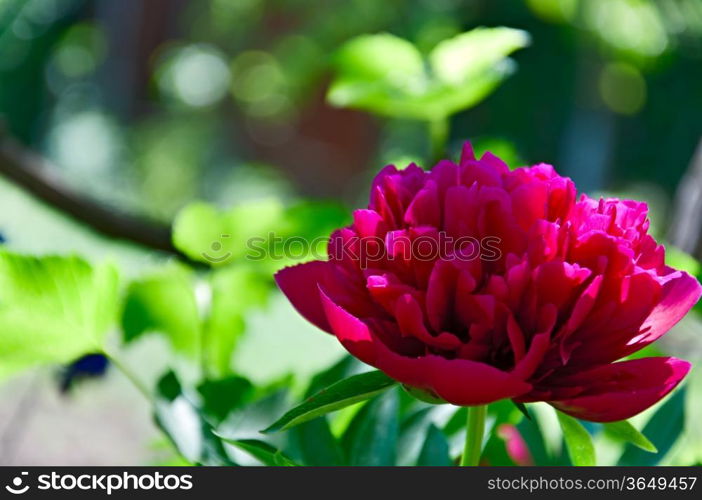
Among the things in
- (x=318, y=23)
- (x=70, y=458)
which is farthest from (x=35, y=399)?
(x=318, y=23)

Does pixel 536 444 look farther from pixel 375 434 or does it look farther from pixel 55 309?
pixel 55 309

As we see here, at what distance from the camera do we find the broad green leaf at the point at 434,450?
34 cm

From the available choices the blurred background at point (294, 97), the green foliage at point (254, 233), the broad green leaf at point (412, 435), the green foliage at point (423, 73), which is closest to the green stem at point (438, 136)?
the green foliage at point (423, 73)

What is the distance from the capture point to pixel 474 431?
11.1 inches

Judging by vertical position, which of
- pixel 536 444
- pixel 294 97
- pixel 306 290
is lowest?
pixel 294 97

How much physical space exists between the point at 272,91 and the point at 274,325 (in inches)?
258

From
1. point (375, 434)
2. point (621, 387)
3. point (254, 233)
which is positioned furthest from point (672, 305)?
point (254, 233)

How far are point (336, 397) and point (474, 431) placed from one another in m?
0.05

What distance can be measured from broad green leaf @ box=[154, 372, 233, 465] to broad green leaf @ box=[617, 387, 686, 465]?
18 centimetres

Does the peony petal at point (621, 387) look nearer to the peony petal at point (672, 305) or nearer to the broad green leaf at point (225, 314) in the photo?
the peony petal at point (672, 305)

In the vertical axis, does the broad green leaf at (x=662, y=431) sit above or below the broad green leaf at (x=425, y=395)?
below

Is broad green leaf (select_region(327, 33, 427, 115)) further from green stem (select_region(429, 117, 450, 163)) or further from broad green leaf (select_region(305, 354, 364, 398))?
broad green leaf (select_region(305, 354, 364, 398))

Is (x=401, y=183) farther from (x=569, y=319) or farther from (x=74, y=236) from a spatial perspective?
(x=74, y=236)

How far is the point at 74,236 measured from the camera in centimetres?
77
